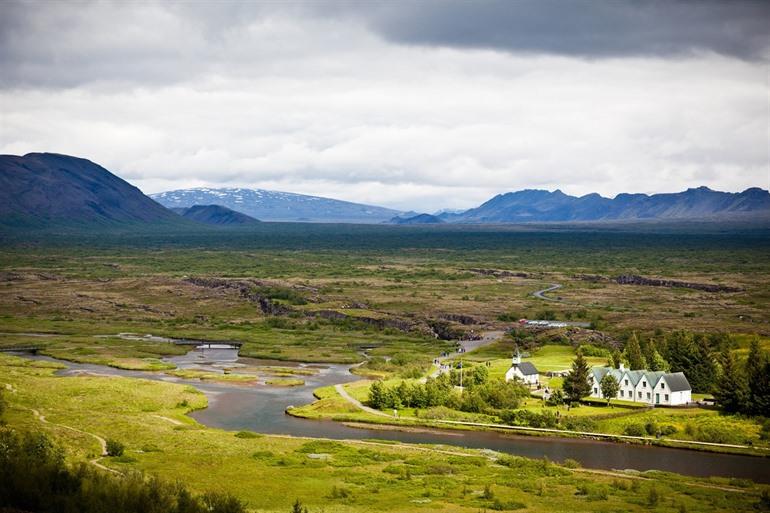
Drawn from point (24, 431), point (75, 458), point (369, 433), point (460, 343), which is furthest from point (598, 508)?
point (460, 343)

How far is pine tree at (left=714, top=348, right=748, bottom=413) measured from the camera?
7650 centimetres

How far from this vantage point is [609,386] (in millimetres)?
84125

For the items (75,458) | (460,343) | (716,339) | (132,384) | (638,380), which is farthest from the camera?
(460,343)

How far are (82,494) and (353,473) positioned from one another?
24996 millimetres

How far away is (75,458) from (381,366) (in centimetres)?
5587

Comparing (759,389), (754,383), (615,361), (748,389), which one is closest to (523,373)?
(615,361)

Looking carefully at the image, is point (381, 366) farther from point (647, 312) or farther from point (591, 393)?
point (647, 312)

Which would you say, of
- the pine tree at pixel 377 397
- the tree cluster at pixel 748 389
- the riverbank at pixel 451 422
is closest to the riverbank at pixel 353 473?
the riverbank at pixel 451 422

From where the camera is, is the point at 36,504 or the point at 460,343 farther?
the point at 460,343

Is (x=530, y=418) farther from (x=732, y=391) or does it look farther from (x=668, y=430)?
(x=732, y=391)

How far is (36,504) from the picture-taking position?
38312mm

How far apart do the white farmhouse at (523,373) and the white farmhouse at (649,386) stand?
6.89m

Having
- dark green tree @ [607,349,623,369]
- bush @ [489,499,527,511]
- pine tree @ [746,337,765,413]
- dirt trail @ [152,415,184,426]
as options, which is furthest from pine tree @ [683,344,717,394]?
dirt trail @ [152,415,184,426]

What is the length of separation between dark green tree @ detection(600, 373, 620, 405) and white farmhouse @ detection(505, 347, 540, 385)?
8979 millimetres
